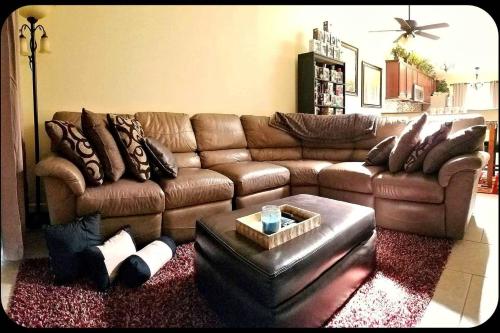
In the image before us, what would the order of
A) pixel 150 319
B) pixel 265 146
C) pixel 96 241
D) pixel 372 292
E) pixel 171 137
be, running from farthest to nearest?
pixel 265 146 → pixel 171 137 → pixel 96 241 → pixel 372 292 → pixel 150 319

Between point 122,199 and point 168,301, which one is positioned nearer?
point 168,301

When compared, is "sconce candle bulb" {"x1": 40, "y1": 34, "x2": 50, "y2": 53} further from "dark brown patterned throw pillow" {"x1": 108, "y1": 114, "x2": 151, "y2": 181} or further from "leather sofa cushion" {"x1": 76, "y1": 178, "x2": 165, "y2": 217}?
"leather sofa cushion" {"x1": 76, "y1": 178, "x2": 165, "y2": 217}

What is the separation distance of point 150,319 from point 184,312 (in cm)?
14

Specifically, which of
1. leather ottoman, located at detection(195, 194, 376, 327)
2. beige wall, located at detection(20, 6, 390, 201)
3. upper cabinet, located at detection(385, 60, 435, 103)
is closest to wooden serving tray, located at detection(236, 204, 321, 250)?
leather ottoman, located at detection(195, 194, 376, 327)

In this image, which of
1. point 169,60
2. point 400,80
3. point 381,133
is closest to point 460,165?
point 381,133

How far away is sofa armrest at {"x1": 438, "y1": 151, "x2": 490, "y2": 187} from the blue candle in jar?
140 centimetres

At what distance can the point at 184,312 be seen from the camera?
3.95 ft

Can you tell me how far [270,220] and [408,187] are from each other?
1378 mm

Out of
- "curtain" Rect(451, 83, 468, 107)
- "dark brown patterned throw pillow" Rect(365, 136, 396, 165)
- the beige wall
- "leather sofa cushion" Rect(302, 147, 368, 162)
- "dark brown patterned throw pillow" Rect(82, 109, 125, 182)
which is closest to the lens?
"dark brown patterned throw pillow" Rect(82, 109, 125, 182)

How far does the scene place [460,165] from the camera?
1845mm

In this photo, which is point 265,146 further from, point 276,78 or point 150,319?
point 150,319

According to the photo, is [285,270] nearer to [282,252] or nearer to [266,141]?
[282,252]

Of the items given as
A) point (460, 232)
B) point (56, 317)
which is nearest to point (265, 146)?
point (460, 232)

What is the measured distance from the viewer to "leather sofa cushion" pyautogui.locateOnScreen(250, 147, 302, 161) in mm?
3012
